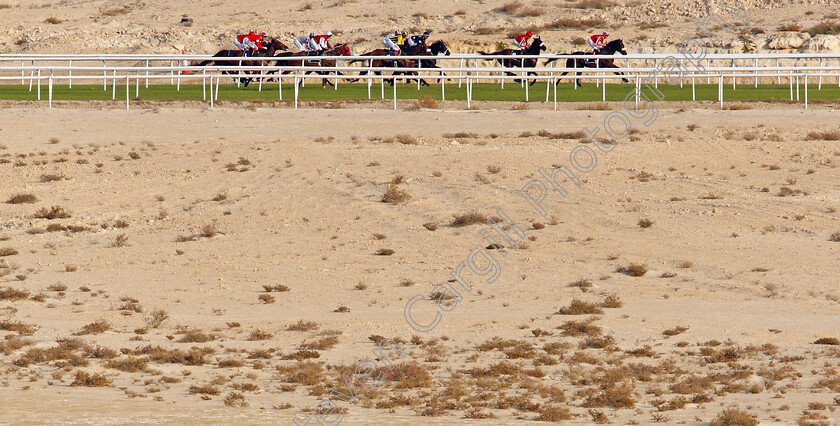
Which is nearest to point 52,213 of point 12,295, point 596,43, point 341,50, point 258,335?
point 12,295

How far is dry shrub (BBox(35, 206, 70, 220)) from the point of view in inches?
653

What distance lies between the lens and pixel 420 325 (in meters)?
11.5

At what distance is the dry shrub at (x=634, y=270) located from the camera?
13.3m

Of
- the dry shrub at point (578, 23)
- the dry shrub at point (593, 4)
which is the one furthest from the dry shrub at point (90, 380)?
A: the dry shrub at point (593, 4)

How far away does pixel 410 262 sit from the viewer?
14.1 meters

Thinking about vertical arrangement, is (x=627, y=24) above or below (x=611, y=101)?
above

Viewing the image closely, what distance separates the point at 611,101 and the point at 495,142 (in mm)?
6128

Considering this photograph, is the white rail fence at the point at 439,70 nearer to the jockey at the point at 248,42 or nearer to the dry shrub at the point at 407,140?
the jockey at the point at 248,42

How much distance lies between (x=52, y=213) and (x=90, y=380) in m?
7.72

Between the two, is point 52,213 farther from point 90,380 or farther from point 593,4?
point 593,4

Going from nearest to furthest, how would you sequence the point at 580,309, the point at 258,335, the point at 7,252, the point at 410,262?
the point at 258,335 < the point at 580,309 < the point at 410,262 < the point at 7,252

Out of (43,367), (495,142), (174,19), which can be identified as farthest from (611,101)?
(174,19)

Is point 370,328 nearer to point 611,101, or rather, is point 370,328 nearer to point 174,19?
point 611,101

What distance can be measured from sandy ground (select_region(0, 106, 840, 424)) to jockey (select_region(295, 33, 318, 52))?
7.61 m
